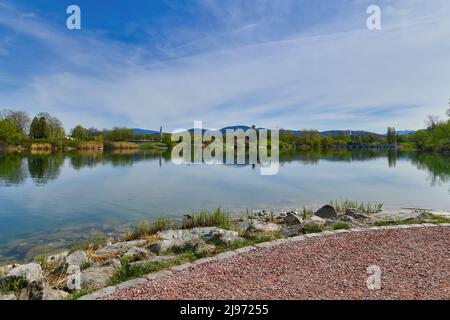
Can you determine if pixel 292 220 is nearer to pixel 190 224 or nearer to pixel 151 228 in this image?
pixel 190 224

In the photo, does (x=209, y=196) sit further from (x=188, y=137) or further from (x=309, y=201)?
(x=188, y=137)

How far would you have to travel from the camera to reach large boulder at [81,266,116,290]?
14.6 ft

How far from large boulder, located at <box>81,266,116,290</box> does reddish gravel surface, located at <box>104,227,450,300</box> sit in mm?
801

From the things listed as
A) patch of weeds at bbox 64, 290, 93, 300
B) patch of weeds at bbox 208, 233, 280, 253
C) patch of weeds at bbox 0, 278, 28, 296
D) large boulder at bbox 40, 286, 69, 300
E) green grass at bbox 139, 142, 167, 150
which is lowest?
patch of weeds at bbox 0, 278, 28, 296

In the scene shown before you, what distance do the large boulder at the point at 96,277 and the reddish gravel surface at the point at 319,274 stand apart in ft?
2.63

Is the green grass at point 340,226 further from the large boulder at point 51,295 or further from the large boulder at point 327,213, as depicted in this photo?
the large boulder at point 51,295

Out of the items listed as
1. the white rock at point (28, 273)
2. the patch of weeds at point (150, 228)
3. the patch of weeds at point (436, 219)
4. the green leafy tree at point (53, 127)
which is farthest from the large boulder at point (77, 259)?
the green leafy tree at point (53, 127)

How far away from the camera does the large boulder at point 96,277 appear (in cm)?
445

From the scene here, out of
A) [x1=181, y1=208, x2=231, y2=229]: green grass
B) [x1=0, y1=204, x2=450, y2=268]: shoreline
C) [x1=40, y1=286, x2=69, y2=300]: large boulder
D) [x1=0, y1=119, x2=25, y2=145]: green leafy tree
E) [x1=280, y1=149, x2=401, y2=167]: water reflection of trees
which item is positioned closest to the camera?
[x1=40, y1=286, x2=69, y2=300]: large boulder

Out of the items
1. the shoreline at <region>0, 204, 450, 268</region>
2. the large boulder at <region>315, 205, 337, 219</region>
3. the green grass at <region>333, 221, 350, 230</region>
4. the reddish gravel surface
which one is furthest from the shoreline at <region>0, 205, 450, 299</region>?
the large boulder at <region>315, 205, 337, 219</region>

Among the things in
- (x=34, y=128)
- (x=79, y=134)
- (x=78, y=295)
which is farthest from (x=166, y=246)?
(x=79, y=134)

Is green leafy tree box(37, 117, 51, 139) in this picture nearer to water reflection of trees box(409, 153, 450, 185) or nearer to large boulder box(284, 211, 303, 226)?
water reflection of trees box(409, 153, 450, 185)

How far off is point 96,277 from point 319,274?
3.66m

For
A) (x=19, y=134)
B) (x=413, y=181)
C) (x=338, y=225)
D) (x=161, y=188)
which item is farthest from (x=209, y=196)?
(x=19, y=134)
